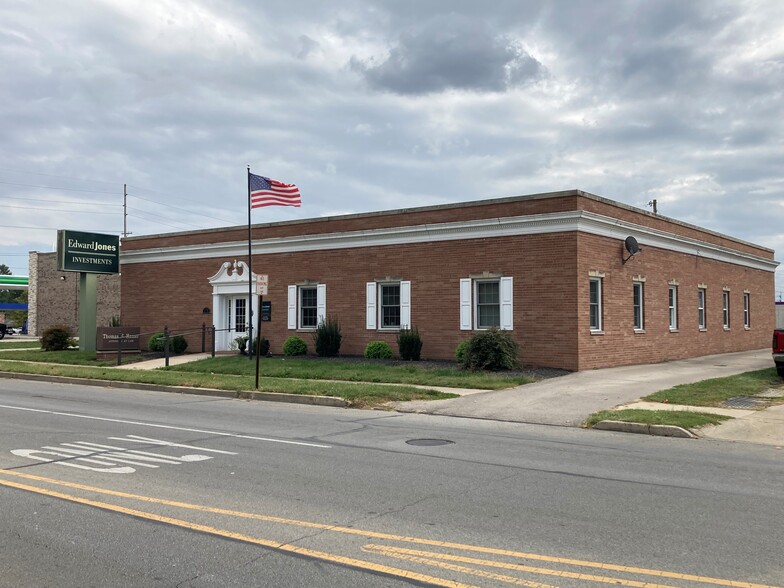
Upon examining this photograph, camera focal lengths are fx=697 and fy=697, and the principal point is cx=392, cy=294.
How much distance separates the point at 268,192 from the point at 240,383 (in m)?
7.12

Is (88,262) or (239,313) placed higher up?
(88,262)

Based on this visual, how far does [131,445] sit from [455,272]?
1400 cm

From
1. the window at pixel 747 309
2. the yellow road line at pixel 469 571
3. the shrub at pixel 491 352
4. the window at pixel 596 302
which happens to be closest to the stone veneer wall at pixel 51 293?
the shrub at pixel 491 352

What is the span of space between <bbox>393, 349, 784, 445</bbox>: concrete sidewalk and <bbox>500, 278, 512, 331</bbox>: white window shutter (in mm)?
2736

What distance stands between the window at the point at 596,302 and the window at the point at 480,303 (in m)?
2.79

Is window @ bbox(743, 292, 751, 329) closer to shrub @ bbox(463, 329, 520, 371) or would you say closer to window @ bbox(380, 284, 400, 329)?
shrub @ bbox(463, 329, 520, 371)

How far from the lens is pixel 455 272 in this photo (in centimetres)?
2238

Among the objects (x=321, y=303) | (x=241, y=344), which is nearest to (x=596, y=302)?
(x=321, y=303)

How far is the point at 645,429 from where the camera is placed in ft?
38.4

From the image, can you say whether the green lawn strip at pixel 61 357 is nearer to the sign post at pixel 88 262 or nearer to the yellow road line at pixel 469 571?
the sign post at pixel 88 262

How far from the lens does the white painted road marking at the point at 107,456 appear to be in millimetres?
8477

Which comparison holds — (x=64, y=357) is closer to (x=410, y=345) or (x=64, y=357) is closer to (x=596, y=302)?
(x=410, y=345)

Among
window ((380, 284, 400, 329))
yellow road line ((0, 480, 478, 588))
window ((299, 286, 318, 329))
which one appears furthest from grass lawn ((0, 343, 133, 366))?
yellow road line ((0, 480, 478, 588))

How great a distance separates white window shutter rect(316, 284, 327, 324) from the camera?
25391mm
